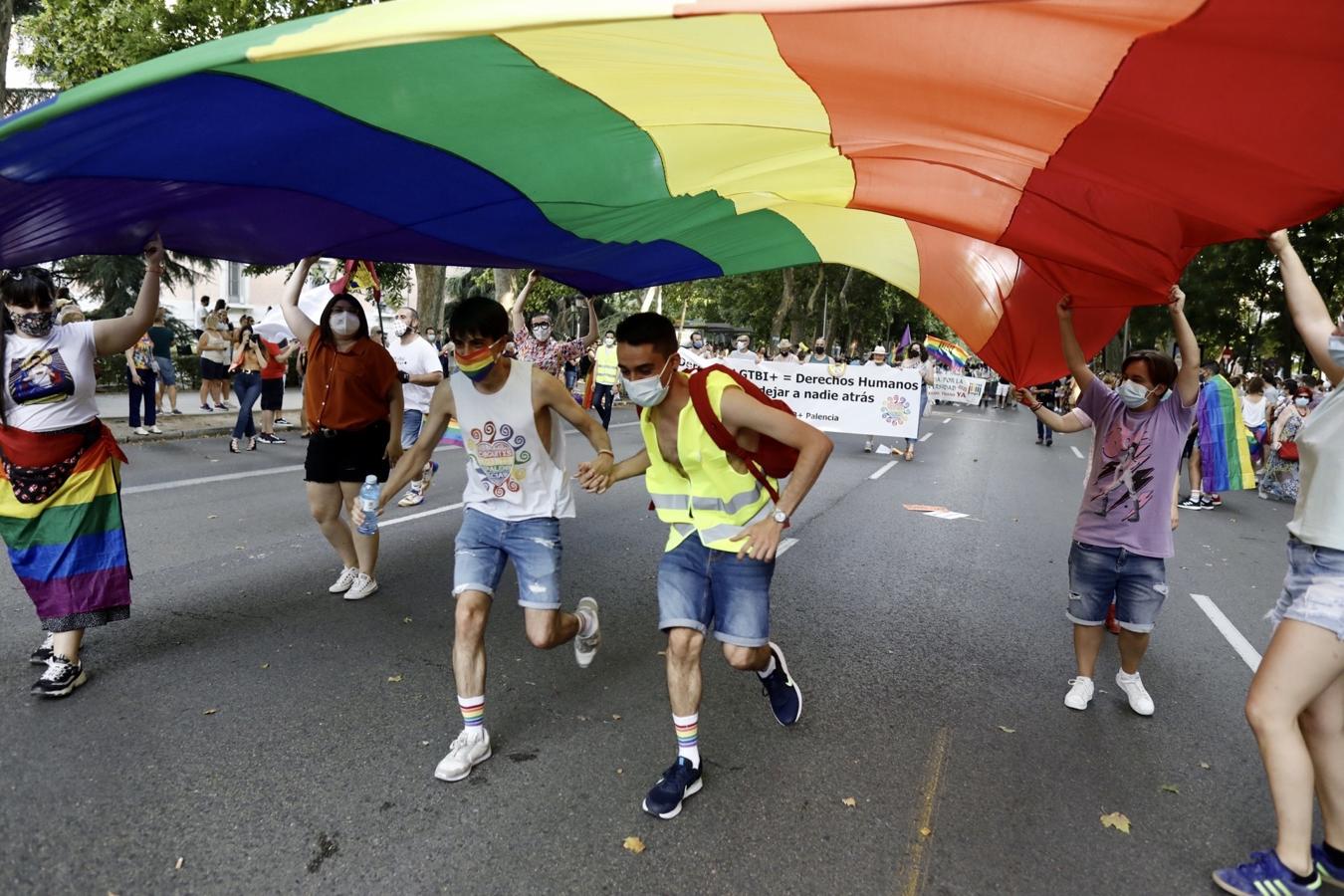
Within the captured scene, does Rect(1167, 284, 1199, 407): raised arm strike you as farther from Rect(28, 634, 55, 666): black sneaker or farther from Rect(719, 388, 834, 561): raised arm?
Rect(28, 634, 55, 666): black sneaker

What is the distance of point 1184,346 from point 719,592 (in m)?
2.26

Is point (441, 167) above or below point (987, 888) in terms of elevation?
above

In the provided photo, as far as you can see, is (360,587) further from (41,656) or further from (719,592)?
(719,592)

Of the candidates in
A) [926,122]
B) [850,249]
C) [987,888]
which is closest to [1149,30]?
[926,122]

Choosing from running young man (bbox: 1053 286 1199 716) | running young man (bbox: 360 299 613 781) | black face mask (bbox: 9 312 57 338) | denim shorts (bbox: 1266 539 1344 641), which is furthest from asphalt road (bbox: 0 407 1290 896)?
black face mask (bbox: 9 312 57 338)

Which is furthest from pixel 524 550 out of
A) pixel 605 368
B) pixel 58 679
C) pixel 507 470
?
pixel 605 368

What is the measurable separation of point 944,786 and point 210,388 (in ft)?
54.5

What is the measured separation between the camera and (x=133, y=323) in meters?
3.65

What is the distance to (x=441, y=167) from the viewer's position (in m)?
3.49

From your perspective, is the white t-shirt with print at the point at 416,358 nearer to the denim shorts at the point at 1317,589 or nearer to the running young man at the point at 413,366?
the running young man at the point at 413,366

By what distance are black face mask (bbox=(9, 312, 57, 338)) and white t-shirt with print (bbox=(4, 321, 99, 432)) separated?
0.08 feet

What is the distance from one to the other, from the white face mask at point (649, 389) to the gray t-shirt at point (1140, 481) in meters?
2.29

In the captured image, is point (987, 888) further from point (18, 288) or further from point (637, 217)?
point (18, 288)

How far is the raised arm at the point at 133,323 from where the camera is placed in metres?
3.60
